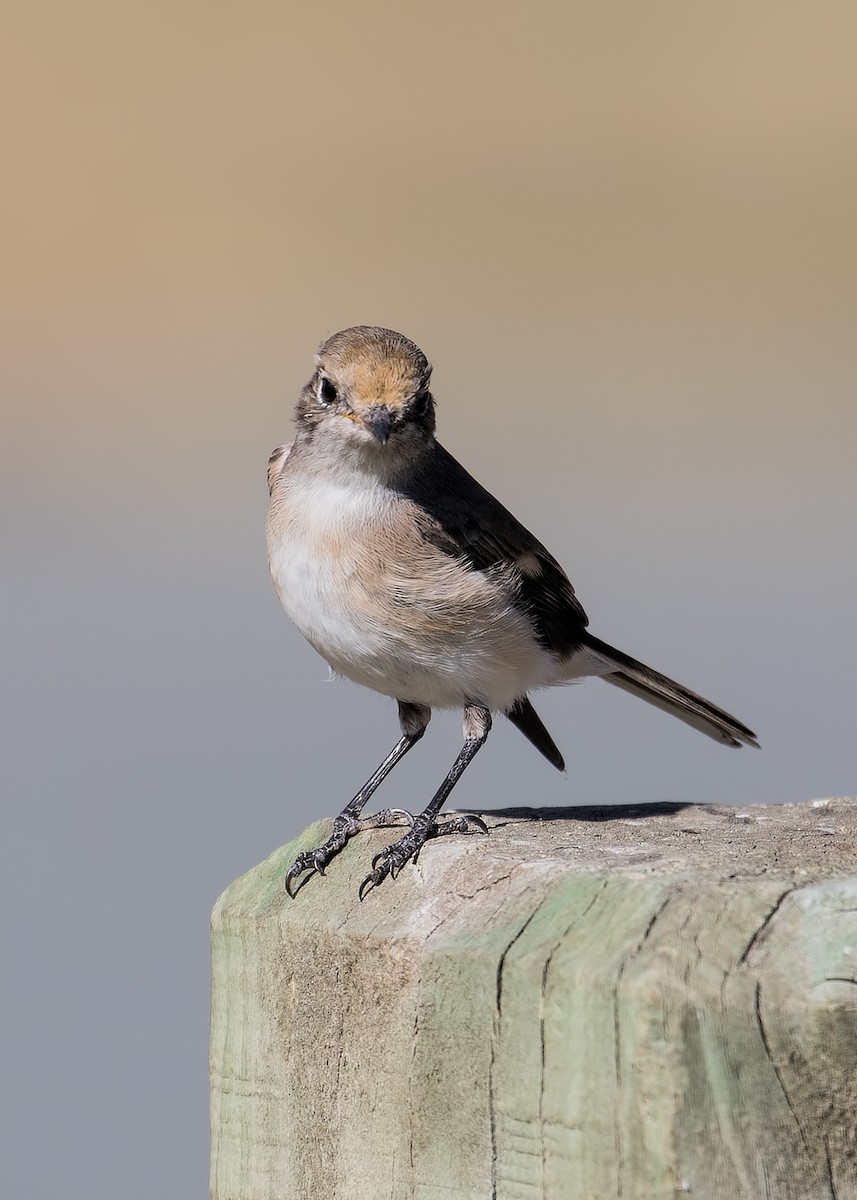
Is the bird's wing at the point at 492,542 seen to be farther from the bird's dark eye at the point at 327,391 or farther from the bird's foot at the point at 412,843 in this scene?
the bird's foot at the point at 412,843

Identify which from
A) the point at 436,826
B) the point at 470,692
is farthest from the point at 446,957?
the point at 470,692

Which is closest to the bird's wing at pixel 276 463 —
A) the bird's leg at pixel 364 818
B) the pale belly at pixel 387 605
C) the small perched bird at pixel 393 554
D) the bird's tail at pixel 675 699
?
the small perched bird at pixel 393 554

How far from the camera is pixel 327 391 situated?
416 cm

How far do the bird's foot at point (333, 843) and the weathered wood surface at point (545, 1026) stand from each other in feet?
0.12

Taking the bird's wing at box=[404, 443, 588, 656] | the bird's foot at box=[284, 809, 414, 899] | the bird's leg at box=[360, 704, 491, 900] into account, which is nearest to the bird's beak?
the bird's wing at box=[404, 443, 588, 656]

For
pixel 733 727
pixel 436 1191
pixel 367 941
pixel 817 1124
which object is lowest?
pixel 436 1191

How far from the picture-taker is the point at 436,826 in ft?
10.4

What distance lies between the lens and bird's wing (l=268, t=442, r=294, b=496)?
451 centimetres

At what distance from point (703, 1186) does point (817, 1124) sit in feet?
0.55

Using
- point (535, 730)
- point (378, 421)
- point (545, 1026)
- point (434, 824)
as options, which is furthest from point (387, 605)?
point (545, 1026)

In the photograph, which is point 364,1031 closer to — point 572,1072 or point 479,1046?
point 479,1046

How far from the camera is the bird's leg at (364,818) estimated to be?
2.78 m

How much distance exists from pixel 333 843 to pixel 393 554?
1266mm

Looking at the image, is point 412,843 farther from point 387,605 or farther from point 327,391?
point 327,391
